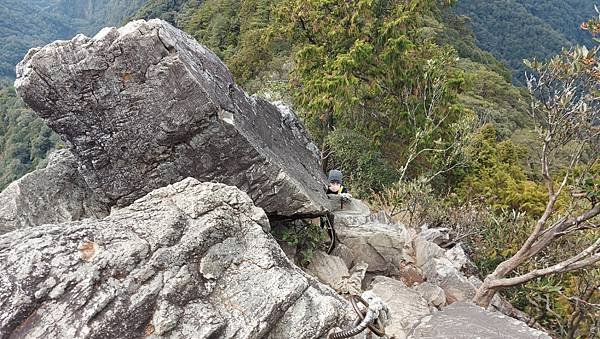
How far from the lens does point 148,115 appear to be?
685cm

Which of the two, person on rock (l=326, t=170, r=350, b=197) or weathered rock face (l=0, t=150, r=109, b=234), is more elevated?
weathered rock face (l=0, t=150, r=109, b=234)

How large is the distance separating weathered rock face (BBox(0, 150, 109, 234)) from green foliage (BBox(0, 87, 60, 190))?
7739 cm

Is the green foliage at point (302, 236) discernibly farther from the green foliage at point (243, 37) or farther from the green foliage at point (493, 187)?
the green foliage at point (243, 37)

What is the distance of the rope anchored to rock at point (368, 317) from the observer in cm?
523

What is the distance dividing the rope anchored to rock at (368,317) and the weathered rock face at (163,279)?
199mm

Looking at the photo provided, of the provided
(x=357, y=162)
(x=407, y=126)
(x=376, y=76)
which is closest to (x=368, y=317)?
(x=357, y=162)

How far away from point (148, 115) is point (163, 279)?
291cm

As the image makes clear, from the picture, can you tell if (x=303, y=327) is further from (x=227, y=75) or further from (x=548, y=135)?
(x=548, y=135)

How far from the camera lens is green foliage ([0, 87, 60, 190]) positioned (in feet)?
272

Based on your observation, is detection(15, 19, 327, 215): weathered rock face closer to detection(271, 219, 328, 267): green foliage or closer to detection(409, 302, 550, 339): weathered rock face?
detection(271, 219, 328, 267): green foliage

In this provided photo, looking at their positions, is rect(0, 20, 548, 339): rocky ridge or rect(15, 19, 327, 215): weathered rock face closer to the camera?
rect(0, 20, 548, 339): rocky ridge

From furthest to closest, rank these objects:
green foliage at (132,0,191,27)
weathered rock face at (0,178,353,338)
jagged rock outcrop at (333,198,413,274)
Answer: green foliage at (132,0,191,27), jagged rock outcrop at (333,198,413,274), weathered rock face at (0,178,353,338)

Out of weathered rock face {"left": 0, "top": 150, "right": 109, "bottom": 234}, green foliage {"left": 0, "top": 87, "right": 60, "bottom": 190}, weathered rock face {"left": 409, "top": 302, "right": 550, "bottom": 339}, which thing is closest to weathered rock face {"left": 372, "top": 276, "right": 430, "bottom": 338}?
weathered rock face {"left": 409, "top": 302, "right": 550, "bottom": 339}

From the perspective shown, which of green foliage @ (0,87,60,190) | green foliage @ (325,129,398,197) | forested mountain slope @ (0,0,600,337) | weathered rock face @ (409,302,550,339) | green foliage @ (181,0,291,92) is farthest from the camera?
green foliage @ (0,87,60,190)
